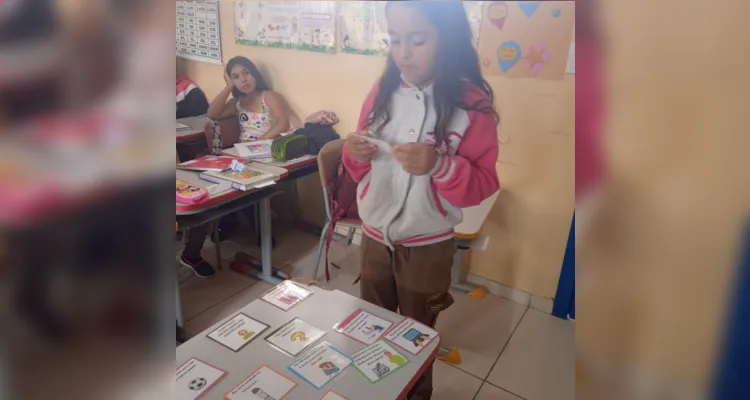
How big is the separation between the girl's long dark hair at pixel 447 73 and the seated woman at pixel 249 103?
0.23m

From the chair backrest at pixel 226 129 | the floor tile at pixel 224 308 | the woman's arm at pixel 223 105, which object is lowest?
the floor tile at pixel 224 308

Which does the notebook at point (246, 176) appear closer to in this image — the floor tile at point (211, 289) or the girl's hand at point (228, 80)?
the floor tile at point (211, 289)

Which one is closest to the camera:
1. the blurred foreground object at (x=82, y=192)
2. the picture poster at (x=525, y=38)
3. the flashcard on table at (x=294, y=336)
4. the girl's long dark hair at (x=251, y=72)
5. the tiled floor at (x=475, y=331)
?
the blurred foreground object at (x=82, y=192)

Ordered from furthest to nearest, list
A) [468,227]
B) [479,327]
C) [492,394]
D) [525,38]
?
1. [479,327]
2. [492,394]
3. [468,227]
4. [525,38]

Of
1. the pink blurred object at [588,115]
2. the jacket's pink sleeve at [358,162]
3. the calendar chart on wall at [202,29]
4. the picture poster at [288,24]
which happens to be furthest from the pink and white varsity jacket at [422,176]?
the pink blurred object at [588,115]

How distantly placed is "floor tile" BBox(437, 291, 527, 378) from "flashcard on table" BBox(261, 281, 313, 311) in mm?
461

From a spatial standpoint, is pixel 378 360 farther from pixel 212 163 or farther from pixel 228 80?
pixel 212 163

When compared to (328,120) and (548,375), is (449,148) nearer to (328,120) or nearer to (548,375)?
(328,120)

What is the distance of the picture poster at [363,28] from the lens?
67cm

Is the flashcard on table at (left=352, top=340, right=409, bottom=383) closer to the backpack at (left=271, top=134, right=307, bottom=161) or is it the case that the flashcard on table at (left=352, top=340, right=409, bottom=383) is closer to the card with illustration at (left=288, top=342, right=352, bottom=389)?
the card with illustration at (left=288, top=342, right=352, bottom=389)

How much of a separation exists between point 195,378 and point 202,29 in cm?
48

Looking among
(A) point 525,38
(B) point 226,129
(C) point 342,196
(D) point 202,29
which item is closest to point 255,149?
(B) point 226,129

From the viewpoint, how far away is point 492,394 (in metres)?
1.13

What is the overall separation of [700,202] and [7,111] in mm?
241
